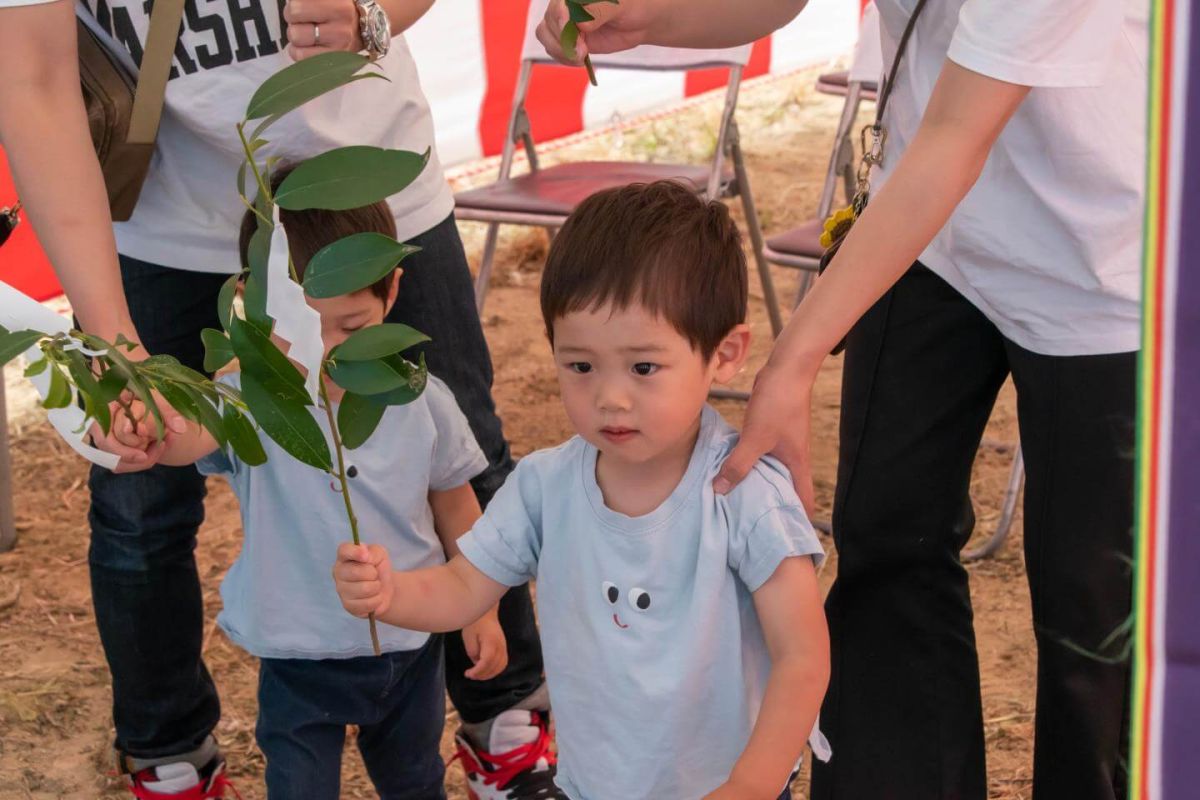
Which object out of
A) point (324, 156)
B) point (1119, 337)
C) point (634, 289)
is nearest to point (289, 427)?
point (324, 156)

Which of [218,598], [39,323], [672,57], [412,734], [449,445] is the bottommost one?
[218,598]

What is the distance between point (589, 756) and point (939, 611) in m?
0.48

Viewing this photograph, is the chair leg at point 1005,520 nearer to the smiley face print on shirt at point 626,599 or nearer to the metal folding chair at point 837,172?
the metal folding chair at point 837,172

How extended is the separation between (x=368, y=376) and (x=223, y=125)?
700 millimetres

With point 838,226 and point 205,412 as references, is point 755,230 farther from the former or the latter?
point 205,412

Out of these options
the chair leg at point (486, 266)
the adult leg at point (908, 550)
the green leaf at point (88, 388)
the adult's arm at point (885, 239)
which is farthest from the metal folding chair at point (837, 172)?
the green leaf at point (88, 388)

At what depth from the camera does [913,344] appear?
1.63 m

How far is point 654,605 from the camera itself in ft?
4.63

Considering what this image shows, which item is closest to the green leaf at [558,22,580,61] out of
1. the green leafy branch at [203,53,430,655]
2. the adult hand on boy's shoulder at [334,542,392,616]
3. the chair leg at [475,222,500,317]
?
the green leafy branch at [203,53,430,655]

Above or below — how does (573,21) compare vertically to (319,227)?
above

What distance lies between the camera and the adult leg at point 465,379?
1.87 metres

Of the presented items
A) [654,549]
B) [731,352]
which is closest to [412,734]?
[654,549]

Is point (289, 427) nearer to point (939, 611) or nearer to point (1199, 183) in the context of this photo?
point (1199, 183)

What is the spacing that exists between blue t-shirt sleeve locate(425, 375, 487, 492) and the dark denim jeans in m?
0.13
